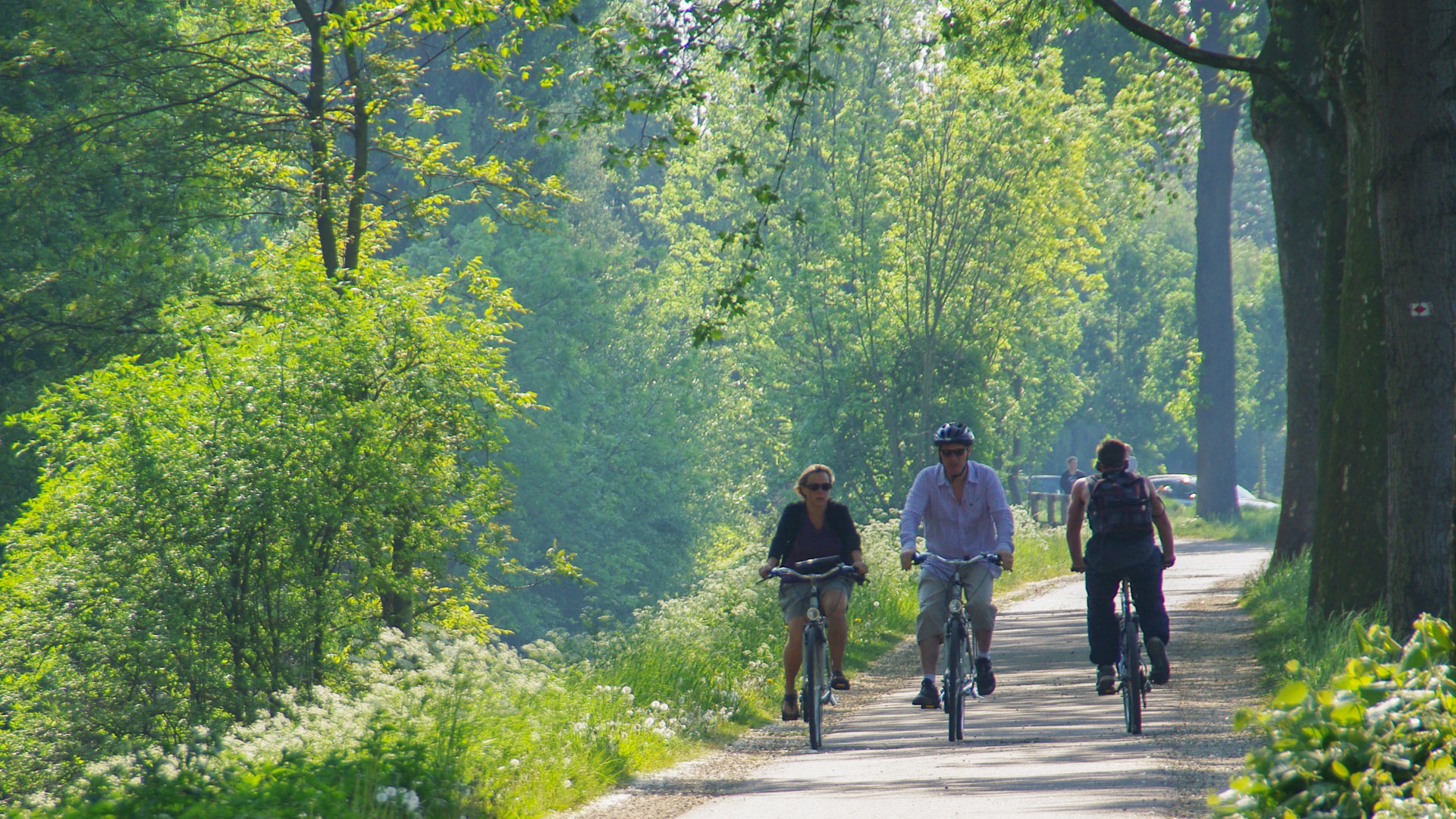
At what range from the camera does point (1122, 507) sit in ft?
29.8

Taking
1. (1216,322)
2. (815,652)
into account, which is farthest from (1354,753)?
(1216,322)

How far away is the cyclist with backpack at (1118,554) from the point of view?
906cm

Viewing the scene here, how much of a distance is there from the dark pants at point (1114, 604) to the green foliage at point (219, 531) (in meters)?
6.40

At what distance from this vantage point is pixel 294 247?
17531 millimetres

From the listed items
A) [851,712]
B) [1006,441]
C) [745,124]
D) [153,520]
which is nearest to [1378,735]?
[851,712]

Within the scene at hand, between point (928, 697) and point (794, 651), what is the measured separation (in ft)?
3.38

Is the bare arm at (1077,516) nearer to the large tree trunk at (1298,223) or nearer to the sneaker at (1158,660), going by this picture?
the sneaker at (1158,660)

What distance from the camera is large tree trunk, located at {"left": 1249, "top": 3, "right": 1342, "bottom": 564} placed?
14.3 metres

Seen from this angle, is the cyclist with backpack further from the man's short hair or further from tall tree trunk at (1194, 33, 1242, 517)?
tall tree trunk at (1194, 33, 1242, 517)

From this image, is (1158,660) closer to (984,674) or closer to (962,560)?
(984,674)

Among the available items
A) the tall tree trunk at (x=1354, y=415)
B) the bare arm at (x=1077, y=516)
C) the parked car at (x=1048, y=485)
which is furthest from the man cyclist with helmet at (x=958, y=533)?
the parked car at (x=1048, y=485)

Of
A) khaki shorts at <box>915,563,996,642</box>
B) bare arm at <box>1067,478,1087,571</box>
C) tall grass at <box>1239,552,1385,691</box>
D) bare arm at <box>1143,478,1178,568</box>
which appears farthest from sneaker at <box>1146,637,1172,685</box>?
khaki shorts at <box>915,563,996,642</box>

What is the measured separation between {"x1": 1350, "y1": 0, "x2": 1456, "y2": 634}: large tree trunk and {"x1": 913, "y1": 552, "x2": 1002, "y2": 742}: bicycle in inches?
98.7

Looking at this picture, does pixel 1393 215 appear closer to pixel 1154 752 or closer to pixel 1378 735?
pixel 1154 752
